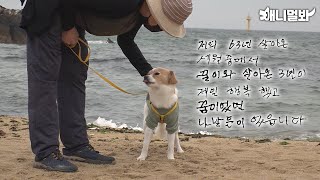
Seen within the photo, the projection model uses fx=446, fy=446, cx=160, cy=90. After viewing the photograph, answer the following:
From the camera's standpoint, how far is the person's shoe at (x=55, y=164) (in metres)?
3.23

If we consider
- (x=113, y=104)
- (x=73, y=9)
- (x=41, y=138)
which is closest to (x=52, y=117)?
(x=41, y=138)

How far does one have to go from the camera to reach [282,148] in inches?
185

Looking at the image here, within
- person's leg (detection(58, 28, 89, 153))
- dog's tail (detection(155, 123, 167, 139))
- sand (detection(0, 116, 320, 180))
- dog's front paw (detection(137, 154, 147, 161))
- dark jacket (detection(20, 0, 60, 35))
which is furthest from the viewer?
dog's tail (detection(155, 123, 167, 139))

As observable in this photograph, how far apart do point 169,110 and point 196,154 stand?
1.97 ft

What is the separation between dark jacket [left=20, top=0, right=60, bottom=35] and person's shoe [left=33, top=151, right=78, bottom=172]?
2.97 ft

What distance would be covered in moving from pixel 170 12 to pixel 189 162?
1384mm

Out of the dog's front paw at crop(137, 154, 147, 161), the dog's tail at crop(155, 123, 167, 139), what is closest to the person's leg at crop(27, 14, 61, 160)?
the dog's front paw at crop(137, 154, 147, 161)

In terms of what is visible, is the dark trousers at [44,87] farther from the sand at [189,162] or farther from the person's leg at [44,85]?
the sand at [189,162]

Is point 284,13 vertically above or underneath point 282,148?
above

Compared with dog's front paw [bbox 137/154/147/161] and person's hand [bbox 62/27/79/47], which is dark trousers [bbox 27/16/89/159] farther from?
dog's front paw [bbox 137/154/147/161]

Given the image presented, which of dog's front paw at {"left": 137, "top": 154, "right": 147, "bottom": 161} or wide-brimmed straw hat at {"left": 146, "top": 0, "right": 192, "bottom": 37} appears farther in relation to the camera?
dog's front paw at {"left": 137, "top": 154, "right": 147, "bottom": 161}

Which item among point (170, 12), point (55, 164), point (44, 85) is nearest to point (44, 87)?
point (44, 85)

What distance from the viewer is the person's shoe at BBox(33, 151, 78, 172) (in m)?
3.23

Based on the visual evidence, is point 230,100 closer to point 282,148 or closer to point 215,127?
point 215,127
